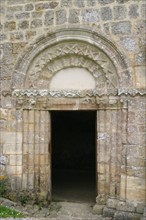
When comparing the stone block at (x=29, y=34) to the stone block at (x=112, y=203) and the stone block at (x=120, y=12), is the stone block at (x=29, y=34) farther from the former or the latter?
the stone block at (x=112, y=203)

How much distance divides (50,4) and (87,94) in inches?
79.4

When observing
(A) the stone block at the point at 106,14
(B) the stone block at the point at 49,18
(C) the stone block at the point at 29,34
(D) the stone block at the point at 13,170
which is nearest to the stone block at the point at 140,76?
(A) the stone block at the point at 106,14

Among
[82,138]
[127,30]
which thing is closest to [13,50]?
[127,30]

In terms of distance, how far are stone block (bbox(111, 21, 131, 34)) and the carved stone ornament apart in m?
0.26

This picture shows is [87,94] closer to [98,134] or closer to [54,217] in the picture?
[98,134]

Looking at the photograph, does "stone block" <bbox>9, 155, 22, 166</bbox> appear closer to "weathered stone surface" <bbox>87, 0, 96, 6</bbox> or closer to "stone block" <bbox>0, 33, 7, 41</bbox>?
"stone block" <bbox>0, 33, 7, 41</bbox>

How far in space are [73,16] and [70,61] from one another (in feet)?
3.00

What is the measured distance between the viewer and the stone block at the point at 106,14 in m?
7.04

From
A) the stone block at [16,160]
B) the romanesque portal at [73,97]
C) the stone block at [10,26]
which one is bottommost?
the stone block at [16,160]

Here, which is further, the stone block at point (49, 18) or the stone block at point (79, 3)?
the stone block at point (49, 18)

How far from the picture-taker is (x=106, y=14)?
7.05 m

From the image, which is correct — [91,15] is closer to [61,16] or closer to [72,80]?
[61,16]

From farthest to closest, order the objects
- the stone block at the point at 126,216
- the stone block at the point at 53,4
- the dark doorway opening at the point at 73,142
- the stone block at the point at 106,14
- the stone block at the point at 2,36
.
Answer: the dark doorway opening at the point at 73,142, the stone block at the point at 2,36, the stone block at the point at 53,4, the stone block at the point at 106,14, the stone block at the point at 126,216

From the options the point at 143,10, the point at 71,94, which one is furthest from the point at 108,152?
the point at 143,10
